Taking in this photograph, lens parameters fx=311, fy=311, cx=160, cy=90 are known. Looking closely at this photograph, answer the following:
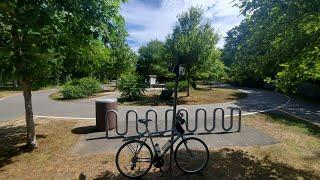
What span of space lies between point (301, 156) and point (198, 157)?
292 cm

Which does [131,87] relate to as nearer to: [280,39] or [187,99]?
[187,99]

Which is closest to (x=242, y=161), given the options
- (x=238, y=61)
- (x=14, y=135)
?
(x=238, y=61)

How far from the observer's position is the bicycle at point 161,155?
644cm

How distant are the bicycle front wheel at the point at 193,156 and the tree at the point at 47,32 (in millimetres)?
3531

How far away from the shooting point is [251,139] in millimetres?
9344

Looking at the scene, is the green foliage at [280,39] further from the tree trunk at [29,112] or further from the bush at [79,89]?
the bush at [79,89]

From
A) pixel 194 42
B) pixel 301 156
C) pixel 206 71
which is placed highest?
pixel 194 42

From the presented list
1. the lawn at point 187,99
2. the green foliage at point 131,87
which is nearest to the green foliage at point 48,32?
the lawn at point 187,99

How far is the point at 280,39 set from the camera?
628 cm

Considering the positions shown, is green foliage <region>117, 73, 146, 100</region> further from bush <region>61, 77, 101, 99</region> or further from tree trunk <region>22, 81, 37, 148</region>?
tree trunk <region>22, 81, 37, 148</region>

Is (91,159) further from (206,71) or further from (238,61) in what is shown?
(206,71)

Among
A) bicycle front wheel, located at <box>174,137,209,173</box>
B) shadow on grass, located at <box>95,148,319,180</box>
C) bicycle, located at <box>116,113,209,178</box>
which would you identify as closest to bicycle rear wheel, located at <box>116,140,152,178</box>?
bicycle, located at <box>116,113,209,178</box>

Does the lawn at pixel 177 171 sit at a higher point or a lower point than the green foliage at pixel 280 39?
lower

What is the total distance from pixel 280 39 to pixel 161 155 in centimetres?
339
